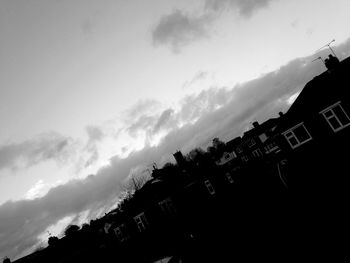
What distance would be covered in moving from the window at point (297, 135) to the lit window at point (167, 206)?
57.3ft

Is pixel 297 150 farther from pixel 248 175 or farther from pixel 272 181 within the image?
pixel 248 175

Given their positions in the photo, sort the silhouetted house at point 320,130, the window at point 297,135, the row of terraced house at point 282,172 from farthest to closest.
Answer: the window at point 297,135
the row of terraced house at point 282,172
the silhouetted house at point 320,130

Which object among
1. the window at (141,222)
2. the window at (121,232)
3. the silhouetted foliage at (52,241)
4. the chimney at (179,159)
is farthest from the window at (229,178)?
the silhouetted foliage at (52,241)

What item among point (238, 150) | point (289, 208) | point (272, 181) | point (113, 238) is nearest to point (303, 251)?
point (289, 208)

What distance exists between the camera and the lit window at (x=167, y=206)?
34.0m

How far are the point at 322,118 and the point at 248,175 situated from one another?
78.7 feet

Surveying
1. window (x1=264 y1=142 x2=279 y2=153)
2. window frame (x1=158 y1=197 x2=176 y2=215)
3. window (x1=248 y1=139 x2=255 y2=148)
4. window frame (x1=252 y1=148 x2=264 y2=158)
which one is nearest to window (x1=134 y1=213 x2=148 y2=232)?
window frame (x1=158 y1=197 x2=176 y2=215)

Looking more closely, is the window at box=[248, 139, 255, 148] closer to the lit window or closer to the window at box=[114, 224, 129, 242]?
the lit window

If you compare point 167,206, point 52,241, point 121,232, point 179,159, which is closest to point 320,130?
point 167,206

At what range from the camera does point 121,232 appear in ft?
123

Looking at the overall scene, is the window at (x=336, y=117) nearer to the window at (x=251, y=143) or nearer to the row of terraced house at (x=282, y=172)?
the row of terraced house at (x=282, y=172)

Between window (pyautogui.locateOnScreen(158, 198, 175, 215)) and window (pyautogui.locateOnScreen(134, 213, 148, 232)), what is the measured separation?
9.98 feet

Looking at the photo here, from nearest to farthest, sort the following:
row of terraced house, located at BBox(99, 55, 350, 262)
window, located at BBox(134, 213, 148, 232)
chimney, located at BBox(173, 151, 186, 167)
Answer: row of terraced house, located at BBox(99, 55, 350, 262), window, located at BBox(134, 213, 148, 232), chimney, located at BBox(173, 151, 186, 167)

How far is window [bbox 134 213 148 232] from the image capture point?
35.0 metres
